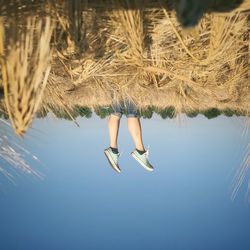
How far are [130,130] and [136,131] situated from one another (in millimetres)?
60

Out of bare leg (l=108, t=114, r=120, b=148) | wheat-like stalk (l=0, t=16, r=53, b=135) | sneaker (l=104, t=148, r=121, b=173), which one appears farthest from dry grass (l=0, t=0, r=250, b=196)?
sneaker (l=104, t=148, r=121, b=173)

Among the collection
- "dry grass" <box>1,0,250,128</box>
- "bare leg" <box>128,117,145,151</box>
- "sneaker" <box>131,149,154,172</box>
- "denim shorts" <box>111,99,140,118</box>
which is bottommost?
"sneaker" <box>131,149,154,172</box>

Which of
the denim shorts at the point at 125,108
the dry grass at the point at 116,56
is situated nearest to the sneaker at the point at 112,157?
the denim shorts at the point at 125,108

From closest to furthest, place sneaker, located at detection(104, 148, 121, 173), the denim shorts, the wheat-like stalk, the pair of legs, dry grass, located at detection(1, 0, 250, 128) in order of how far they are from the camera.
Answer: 1. the wheat-like stalk
2. dry grass, located at detection(1, 0, 250, 128)
3. the denim shorts
4. the pair of legs
5. sneaker, located at detection(104, 148, 121, 173)

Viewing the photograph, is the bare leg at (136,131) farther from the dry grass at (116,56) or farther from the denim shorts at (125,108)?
the dry grass at (116,56)

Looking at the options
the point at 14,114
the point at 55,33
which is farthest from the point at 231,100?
the point at 14,114

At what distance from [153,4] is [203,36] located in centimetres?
31

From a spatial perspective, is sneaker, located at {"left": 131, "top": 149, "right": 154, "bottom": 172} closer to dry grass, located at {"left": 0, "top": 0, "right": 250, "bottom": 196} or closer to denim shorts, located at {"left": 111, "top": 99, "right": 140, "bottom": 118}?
denim shorts, located at {"left": 111, "top": 99, "right": 140, "bottom": 118}

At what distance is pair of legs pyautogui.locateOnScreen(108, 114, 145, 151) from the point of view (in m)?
2.80

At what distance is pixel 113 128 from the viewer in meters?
2.93

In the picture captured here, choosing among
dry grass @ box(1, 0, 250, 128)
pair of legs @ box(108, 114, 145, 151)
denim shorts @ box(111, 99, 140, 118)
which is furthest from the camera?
pair of legs @ box(108, 114, 145, 151)

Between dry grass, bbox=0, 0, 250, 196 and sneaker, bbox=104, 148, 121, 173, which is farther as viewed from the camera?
sneaker, bbox=104, 148, 121, 173

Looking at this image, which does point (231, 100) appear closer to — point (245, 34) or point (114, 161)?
point (245, 34)

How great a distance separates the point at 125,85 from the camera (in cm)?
179
